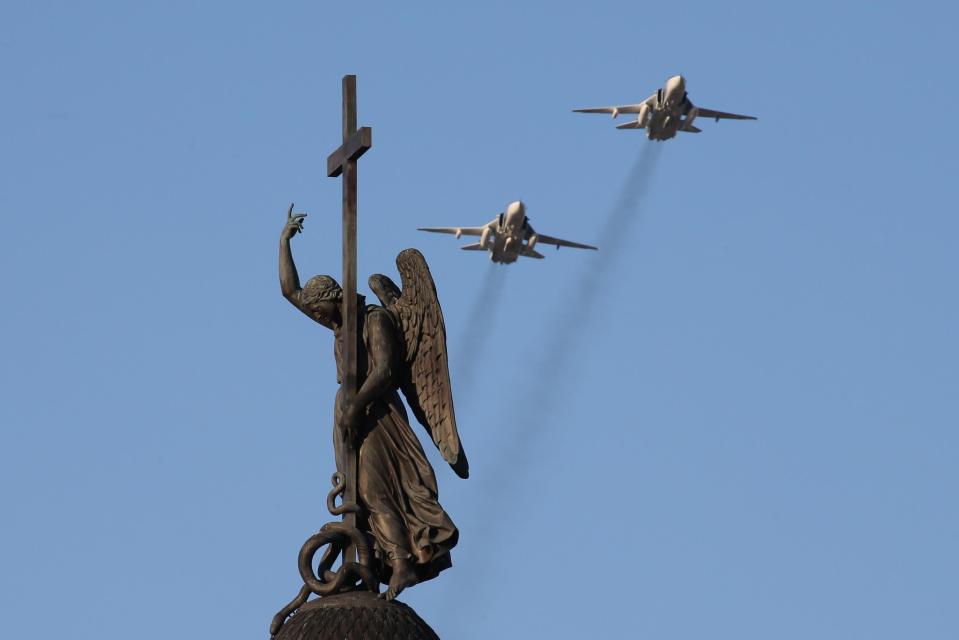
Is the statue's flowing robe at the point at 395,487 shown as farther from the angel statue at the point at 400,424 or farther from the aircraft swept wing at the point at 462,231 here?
the aircraft swept wing at the point at 462,231

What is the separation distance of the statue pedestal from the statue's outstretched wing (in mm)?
1388

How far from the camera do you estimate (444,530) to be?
17.8 metres

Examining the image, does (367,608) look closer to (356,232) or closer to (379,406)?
(379,406)

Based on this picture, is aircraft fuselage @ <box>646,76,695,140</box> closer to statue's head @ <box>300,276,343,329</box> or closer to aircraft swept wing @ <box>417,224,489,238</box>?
aircraft swept wing @ <box>417,224,489,238</box>

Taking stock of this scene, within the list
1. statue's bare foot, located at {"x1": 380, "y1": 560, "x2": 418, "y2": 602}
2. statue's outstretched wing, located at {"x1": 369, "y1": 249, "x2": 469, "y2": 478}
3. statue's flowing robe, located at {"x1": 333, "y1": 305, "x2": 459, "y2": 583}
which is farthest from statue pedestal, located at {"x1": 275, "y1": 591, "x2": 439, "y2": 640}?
statue's outstretched wing, located at {"x1": 369, "y1": 249, "x2": 469, "y2": 478}

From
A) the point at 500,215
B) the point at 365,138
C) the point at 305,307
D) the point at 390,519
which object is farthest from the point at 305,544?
the point at 500,215

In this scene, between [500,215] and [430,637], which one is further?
[500,215]

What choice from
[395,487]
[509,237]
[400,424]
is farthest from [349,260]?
[509,237]

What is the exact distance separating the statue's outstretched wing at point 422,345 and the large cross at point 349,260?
370 millimetres

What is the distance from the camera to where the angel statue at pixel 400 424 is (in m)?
17.7

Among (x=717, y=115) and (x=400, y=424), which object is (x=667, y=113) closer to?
(x=717, y=115)

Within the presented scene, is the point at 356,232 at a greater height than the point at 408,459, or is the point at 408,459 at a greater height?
the point at 356,232

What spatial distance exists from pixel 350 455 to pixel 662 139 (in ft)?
314

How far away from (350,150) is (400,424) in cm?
219
